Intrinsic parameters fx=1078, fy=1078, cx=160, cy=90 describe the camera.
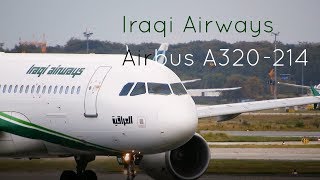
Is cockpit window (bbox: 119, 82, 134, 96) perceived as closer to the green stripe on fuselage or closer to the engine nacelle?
the green stripe on fuselage

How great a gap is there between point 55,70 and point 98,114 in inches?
109

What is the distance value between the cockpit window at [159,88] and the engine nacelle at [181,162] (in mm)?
2980

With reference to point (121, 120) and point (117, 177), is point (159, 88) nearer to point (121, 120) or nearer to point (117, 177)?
point (121, 120)

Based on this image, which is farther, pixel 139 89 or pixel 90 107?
pixel 90 107

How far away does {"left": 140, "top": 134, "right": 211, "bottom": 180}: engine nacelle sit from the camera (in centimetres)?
2850

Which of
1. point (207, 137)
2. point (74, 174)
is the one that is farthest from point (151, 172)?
point (207, 137)

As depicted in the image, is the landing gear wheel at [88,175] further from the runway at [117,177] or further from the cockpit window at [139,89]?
the cockpit window at [139,89]

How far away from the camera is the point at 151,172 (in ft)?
94.4

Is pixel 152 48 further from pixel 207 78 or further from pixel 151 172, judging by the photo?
pixel 151 172

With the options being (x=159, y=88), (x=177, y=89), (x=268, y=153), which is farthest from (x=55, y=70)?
(x=268, y=153)

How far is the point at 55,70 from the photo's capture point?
28.4 metres

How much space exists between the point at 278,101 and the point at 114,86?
7.72 meters

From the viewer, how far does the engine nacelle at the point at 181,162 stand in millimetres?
28500

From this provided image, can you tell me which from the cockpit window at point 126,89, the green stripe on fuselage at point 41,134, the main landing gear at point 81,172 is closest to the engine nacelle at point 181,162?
the main landing gear at point 81,172
